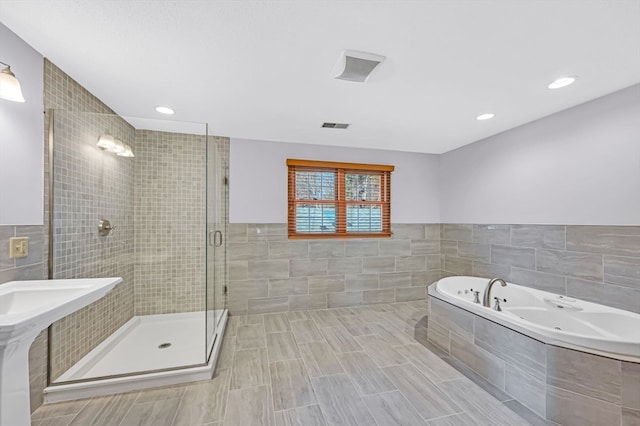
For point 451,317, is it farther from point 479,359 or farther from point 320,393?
point 320,393

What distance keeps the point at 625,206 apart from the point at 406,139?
219cm

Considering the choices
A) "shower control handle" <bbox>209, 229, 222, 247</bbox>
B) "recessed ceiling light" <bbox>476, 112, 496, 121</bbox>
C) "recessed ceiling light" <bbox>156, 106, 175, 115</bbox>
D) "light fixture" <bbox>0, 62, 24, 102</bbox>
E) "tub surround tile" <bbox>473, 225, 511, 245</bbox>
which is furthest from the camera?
"tub surround tile" <bbox>473, 225, 511, 245</bbox>

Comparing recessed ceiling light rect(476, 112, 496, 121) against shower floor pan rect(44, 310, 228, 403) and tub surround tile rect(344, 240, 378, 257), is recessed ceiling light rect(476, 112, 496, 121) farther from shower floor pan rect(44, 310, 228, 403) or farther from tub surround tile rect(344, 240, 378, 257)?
shower floor pan rect(44, 310, 228, 403)

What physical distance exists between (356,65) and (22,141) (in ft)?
7.35

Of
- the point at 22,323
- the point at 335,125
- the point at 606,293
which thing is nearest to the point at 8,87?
the point at 22,323

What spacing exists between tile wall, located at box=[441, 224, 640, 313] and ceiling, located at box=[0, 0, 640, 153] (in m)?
1.25

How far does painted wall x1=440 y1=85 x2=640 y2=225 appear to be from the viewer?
2.17m

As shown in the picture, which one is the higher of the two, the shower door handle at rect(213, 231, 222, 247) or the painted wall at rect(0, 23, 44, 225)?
the painted wall at rect(0, 23, 44, 225)

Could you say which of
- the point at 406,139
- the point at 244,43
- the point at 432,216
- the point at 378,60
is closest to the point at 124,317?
the point at 244,43

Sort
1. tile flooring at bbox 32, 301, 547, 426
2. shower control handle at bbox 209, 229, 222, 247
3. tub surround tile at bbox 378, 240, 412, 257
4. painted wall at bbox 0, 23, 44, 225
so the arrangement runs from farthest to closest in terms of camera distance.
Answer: tub surround tile at bbox 378, 240, 412, 257
shower control handle at bbox 209, 229, 222, 247
tile flooring at bbox 32, 301, 547, 426
painted wall at bbox 0, 23, 44, 225

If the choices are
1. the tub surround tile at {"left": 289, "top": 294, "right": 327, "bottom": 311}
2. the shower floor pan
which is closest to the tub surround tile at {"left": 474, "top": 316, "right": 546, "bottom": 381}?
the tub surround tile at {"left": 289, "top": 294, "right": 327, "bottom": 311}

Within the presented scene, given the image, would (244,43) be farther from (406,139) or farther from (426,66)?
(406,139)

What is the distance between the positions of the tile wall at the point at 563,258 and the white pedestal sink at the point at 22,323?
150 inches

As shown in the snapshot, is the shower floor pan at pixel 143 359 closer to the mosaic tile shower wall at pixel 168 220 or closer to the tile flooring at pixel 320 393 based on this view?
the tile flooring at pixel 320 393
